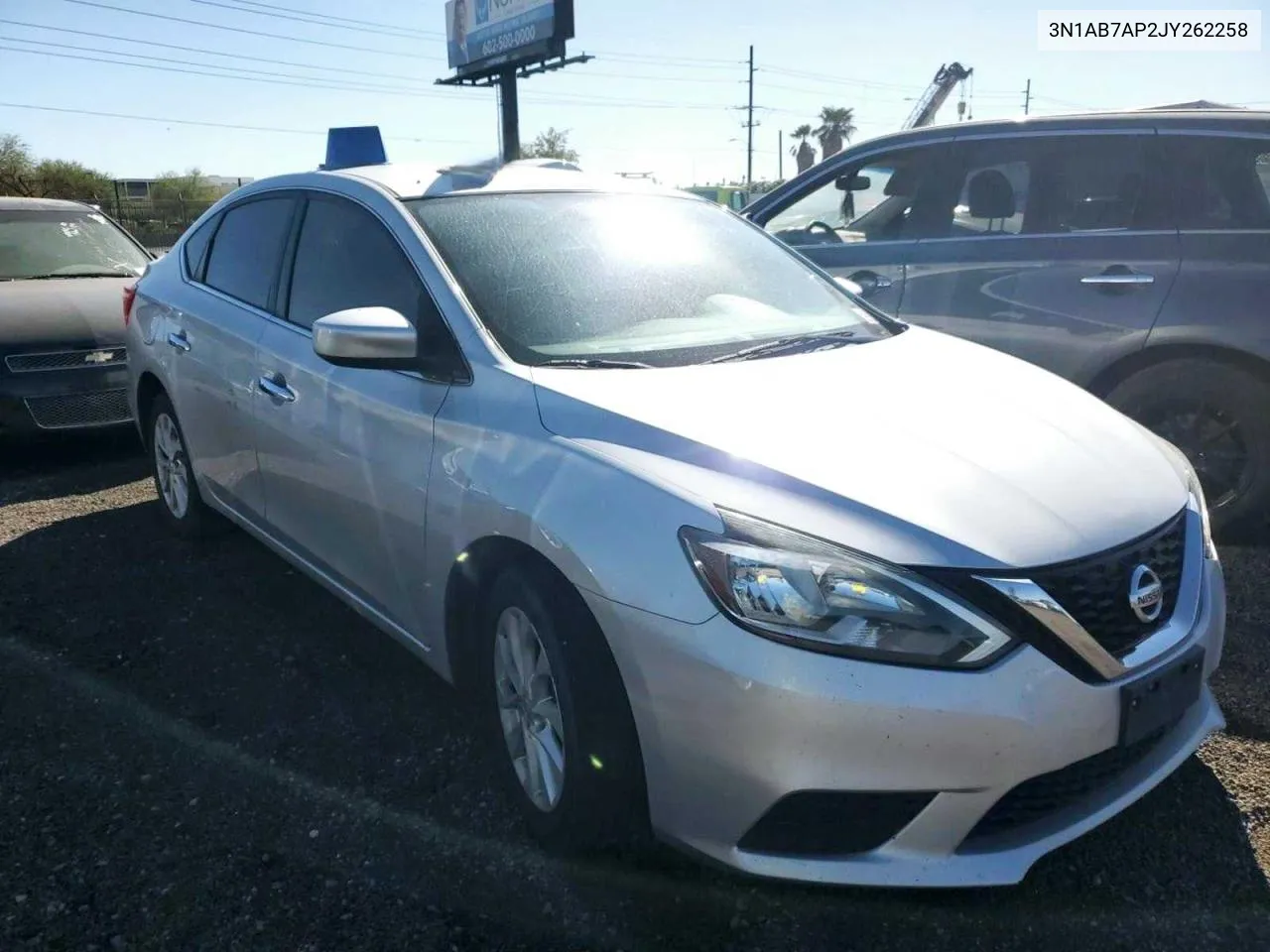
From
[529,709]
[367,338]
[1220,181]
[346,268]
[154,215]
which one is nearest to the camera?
[529,709]

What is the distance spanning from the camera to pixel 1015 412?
257cm

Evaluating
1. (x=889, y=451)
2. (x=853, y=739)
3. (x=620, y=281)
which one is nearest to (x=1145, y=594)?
(x=889, y=451)

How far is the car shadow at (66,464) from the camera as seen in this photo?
5742 millimetres

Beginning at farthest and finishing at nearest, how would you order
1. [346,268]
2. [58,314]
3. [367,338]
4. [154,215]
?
[154,215] → [58,314] → [346,268] → [367,338]

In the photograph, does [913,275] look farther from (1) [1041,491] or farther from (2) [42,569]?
(2) [42,569]

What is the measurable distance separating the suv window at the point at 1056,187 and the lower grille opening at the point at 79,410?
189 inches

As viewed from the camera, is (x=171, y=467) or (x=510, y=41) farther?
(x=510, y=41)

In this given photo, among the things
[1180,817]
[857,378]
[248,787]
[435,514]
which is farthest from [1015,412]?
[248,787]

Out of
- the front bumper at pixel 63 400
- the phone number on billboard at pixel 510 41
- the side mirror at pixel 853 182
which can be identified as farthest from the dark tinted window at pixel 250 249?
the phone number on billboard at pixel 510 41

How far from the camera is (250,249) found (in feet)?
13.2

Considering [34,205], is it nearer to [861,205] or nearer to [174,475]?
[174,475]

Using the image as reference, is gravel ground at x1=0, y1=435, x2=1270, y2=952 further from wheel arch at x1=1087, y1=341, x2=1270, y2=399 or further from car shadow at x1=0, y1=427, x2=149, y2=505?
car shadow at x1=0, y1=427, x2=149, y2=505

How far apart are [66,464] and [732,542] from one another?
18.7 feet

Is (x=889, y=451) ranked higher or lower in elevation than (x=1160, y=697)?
higher
